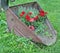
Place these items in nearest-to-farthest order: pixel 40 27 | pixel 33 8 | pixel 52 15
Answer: pixel 40 27 < pixel 33 8 < pixel 52 15

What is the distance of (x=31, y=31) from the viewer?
554 centimetres

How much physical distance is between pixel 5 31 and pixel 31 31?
836mm

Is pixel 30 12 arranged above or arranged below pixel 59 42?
above

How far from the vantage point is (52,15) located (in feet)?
24.3

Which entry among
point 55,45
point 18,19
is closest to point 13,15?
point 18,19

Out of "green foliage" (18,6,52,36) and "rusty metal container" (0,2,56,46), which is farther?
"green foliage" (18,6,52,36)

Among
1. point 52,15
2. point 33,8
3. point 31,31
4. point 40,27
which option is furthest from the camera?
point 52,15

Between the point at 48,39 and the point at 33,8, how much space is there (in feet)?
3.36

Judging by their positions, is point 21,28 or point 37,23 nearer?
point 21,28

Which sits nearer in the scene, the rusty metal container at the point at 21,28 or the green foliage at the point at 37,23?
the rusty metal container at the point at 21,28

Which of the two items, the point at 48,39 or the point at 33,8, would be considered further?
the point at 33,8

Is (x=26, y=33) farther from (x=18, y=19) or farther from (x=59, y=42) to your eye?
(x=59, y=42)

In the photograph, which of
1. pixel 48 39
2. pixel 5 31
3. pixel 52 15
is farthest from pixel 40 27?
pixel 52 15

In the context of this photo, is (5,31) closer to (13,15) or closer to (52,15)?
(13,15)
